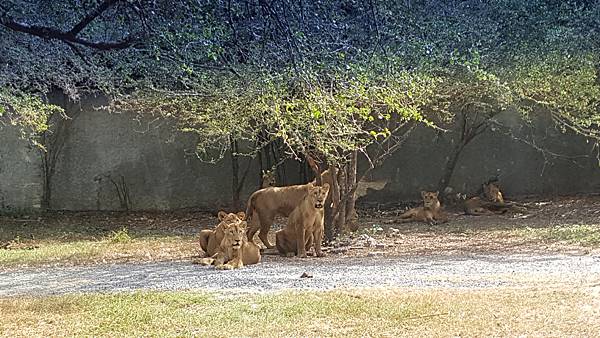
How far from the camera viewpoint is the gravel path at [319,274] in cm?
802

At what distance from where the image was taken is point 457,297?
688 cm

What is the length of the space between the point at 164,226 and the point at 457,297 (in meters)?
10.0

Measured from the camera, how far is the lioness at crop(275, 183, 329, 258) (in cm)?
1068

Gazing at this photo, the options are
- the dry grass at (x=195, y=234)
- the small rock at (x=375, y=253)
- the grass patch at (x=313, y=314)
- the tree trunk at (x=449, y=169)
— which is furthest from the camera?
the tree trunk at (x=449, y=169)

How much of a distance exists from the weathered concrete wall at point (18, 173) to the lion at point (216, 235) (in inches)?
302

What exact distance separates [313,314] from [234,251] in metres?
3.48

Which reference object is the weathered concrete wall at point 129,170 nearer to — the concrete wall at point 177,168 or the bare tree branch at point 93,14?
the concrete wall at point 177,168

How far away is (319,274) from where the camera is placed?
8797 millimetres

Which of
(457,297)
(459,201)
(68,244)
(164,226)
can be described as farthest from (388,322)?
(459,201)

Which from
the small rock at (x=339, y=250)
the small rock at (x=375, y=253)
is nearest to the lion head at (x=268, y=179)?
the small rock at (x=339, y=250)

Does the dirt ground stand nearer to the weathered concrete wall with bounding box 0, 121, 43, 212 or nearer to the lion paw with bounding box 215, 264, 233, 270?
the weathered concrete wall with bounding box 0, 121, 43, 212

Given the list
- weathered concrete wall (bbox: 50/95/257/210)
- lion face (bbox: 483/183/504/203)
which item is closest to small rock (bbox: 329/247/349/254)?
lion face (bbox: 483/183/504/203)

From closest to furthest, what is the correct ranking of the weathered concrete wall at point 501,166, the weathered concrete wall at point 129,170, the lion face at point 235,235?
1. the lion face at point 235,235
2. the weathered concrete wall at point 129,170
3. the weathered concrete wall at point 501,166

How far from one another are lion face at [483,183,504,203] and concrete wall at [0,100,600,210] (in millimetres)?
1032
